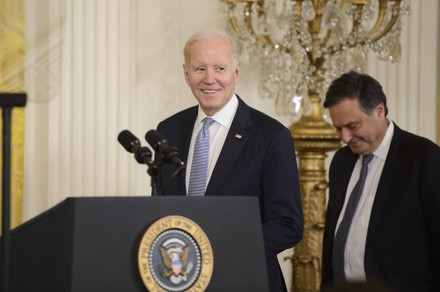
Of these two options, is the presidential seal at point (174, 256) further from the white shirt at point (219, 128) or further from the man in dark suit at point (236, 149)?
the white shirt at point (219, 128)

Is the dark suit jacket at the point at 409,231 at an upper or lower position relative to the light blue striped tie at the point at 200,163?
lower

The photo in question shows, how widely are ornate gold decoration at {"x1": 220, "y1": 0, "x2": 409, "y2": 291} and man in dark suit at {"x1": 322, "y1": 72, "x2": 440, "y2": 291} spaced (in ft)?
5.02

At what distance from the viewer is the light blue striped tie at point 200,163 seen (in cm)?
310

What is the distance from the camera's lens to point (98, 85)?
18.1 ft

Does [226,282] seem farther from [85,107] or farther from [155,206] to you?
[85,107]

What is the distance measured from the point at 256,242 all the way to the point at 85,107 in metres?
3.14

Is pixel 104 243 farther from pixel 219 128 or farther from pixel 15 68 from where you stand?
pixel 15 68

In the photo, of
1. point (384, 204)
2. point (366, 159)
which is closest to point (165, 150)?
point (384, 204)

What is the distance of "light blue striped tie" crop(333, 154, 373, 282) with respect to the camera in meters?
3.44

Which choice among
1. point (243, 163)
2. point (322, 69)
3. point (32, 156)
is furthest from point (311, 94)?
point (243, 163)

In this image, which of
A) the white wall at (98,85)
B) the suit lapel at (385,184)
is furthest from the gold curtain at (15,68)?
the suit lapel at (385,184)

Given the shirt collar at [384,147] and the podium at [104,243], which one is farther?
the shirt collar at [384,147]

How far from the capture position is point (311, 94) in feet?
17.3

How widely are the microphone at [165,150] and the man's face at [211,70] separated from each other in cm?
49
